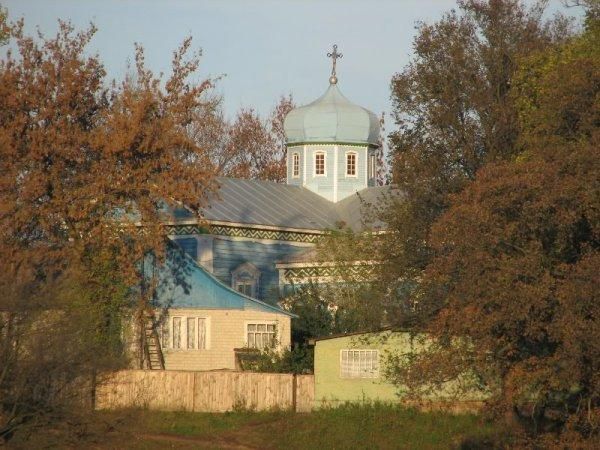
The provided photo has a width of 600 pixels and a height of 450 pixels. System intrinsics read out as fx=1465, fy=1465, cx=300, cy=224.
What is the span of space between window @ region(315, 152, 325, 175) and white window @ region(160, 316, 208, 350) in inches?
710

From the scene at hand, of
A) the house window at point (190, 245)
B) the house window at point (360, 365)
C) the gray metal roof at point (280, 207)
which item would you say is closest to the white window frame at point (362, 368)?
the house window at point (360, 365)

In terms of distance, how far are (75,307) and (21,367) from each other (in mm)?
→ 2804

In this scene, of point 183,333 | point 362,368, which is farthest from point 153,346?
point 362,368

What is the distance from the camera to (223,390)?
127 feet

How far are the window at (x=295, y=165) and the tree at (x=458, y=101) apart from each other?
2044 cm

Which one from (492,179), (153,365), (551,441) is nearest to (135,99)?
(153,365)

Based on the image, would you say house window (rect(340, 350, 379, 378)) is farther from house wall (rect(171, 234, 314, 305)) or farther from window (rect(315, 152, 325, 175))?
window (rect(315, 152, 325, 175))

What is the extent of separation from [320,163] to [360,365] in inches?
949

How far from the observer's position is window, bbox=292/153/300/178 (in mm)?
62500

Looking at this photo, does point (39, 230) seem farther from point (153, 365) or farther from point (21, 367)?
point (21, 367)

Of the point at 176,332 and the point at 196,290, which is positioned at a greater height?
the point at 196,290

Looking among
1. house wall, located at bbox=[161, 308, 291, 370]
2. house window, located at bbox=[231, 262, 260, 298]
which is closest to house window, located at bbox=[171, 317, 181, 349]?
house wall, located at bbox=[161, 308, 291, 370]

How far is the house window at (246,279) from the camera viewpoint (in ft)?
175

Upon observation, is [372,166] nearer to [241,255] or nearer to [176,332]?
[241,255]
